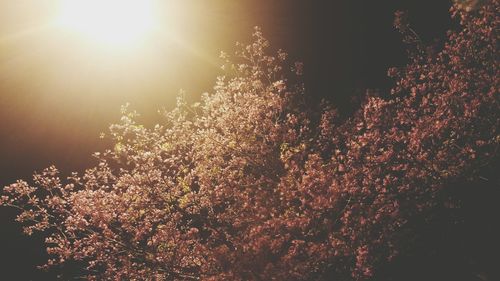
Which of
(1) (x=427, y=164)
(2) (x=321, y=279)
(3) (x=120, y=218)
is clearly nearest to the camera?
(2) (x=321, y=279)

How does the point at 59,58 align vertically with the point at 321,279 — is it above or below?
above

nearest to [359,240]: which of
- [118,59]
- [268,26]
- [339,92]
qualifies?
[339,92]

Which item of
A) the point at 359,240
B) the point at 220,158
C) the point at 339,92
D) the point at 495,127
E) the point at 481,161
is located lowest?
the point at 359,240

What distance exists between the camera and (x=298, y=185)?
10438 mm

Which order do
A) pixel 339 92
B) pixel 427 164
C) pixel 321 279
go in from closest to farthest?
pixel 321 279, pixel 427 164, pixel 339 92

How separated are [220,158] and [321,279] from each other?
5.30 metres

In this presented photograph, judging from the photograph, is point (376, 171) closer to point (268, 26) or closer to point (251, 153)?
point (251, 153)

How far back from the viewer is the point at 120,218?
41.3 feet

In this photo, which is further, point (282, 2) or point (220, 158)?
point (282, 2)

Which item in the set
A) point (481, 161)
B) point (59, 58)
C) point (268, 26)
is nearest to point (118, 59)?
point (59, 58)

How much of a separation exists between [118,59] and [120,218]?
13464 millimetres

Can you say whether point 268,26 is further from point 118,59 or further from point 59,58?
point 59,58

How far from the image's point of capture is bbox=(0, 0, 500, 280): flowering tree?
10.7 meters

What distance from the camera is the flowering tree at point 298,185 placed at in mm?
10680
